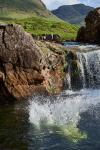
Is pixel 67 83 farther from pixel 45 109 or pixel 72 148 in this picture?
pixel 72 148

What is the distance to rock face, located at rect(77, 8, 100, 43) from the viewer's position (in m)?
82.6

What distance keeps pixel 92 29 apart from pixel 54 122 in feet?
174

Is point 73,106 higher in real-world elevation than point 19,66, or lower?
lower

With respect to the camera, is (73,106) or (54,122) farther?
(73,106)

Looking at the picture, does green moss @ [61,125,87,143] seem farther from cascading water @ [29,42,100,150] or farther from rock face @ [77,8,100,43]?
rock face @ [77,8,100,43]

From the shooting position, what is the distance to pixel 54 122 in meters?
33.5

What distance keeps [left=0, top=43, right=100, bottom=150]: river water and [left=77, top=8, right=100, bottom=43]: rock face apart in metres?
33.3

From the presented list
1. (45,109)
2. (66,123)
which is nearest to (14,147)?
A: (66,123)

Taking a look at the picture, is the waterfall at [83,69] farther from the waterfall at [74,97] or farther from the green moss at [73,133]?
the green moss at [73,133]

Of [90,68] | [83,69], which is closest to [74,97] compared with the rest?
[83,69]

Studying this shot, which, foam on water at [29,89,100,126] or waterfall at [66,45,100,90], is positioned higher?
waterfall at [66,45,100,90]

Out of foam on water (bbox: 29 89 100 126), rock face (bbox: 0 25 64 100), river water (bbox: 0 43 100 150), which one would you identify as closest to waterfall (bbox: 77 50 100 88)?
river water (bbox: 0 43 100 150)

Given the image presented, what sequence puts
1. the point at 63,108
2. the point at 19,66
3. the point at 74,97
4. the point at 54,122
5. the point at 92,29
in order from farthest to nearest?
the point at 92,29 < the point at 19,66 < the point at 74,97 < the point at 63,108 < the point at 54,122

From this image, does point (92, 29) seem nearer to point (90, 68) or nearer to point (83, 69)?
point (90, 68)
